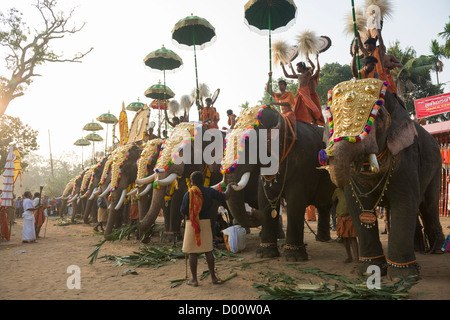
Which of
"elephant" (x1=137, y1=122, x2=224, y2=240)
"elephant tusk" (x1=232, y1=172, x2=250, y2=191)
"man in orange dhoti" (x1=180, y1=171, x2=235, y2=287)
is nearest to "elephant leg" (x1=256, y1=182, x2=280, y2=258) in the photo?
"elephant tusk" (x1=232, y1=172, x2=250, y2=191)

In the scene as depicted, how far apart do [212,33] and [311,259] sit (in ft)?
25.3

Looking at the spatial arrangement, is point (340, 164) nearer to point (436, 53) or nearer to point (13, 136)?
point (13, 136)

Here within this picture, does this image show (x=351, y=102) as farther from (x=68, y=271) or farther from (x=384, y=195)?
(x=68, y=271)

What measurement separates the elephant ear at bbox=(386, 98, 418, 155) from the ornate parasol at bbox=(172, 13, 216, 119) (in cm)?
640

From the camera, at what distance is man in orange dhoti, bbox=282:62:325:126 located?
7.51m

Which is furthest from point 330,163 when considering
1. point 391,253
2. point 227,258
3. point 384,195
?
point 227,258

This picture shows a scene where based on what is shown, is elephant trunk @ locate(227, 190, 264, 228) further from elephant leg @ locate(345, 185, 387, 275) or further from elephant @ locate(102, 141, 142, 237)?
elephant @ locate(102, 141, 142, 237)

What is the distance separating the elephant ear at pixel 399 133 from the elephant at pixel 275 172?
1.99 meters

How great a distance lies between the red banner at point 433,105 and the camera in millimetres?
18359

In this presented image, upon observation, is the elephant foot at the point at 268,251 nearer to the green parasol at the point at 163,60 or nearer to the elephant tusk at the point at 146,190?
the elephant tusk at the point at 146,190

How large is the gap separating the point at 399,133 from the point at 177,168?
489 centimetres

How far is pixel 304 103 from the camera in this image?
759 cm

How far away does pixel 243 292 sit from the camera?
4.51 meters

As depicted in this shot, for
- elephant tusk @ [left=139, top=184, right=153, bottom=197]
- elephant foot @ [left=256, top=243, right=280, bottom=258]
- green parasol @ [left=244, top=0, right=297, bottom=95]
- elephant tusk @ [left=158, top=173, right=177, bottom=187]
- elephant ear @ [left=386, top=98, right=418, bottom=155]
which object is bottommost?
elephant foot @ [left=256, top=243, right=280, bottom=258]
